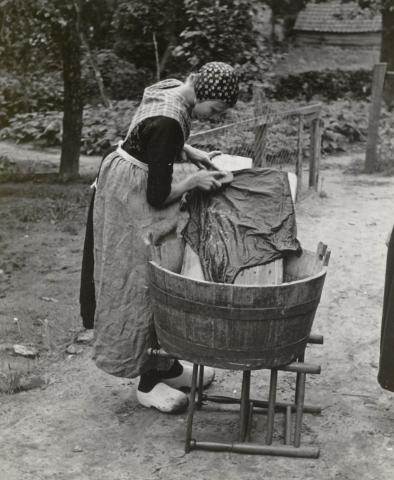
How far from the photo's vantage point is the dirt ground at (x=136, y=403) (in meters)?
3.43

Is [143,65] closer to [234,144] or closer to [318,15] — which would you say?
[234,144]

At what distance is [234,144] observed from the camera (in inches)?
341

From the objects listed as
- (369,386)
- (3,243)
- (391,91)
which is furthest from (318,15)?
(369,386)

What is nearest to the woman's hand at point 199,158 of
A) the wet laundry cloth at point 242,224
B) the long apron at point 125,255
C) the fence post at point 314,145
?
the long apron at point 125,255

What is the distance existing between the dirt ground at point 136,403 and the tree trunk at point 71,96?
3602 mm

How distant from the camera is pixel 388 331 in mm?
3572

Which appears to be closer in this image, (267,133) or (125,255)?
(125,255)

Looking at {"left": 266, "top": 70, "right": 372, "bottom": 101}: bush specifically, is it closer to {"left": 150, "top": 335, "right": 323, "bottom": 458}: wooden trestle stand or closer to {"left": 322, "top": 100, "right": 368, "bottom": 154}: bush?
{"left": 322, "top": 100, "right": 368, "bottom": 154}: bush

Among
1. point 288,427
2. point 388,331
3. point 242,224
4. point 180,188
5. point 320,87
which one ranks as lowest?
point 320,87

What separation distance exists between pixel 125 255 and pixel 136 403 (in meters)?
0.90

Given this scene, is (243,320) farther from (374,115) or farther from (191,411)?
(374,115)

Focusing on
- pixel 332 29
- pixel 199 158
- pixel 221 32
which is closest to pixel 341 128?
pixel 221 32

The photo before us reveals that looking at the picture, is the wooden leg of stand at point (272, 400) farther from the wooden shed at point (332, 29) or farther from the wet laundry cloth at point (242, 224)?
the wooden shed at point (332, 29)

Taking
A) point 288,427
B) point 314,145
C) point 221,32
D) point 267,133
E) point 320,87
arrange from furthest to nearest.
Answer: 1. point 320,87
2. point 221,32
3. point 314,145
4. point 267,133
5. point 288,427
